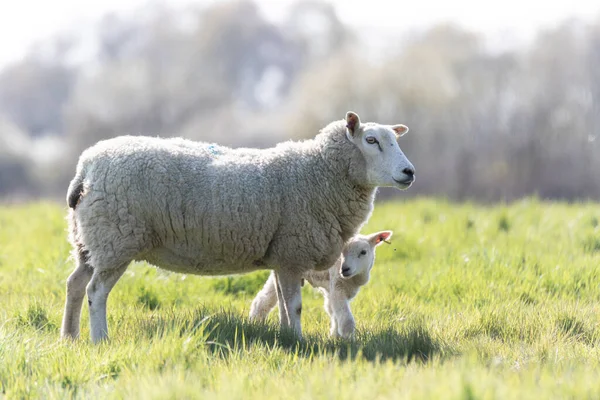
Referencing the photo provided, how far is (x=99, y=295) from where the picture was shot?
172 inches

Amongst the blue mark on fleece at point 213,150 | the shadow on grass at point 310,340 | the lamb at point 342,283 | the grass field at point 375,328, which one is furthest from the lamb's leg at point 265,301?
the blue mark on fleece at point 213,150

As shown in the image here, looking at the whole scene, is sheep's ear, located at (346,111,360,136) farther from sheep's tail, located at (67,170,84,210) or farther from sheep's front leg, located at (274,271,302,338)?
sheep's tail, located at (67,170,84,210)

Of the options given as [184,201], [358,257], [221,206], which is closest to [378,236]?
[358,257]

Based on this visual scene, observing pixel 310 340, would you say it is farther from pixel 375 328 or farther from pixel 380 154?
pixel 380 154

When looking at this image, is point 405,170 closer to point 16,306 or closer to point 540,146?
point 16,306

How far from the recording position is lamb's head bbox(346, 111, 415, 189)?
4496mm

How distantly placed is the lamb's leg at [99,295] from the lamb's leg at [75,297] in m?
0.20

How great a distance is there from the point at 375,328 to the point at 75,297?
1983mm

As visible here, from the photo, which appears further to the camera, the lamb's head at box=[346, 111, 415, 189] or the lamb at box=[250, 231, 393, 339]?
the lamb at box=[250, 231, 393, 339]

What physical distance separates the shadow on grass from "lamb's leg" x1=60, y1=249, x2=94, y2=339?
46cm

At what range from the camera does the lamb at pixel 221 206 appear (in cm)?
432

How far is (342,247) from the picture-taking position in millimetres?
4797

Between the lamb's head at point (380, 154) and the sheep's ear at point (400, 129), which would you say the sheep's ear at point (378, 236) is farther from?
the sheep's ear at point (400, 129)

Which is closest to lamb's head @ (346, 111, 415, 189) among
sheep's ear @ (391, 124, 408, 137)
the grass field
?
sheep's ear @ (391, 124, 408, 137)
